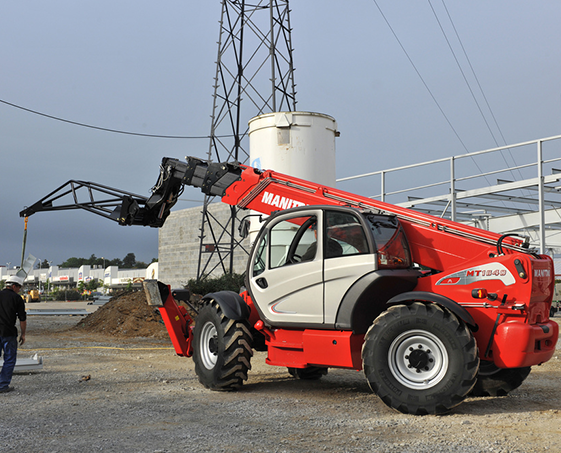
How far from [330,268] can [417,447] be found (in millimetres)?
2678

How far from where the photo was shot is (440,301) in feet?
21.3

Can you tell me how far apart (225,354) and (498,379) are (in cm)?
390

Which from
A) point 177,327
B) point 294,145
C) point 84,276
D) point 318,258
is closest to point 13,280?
point 177,327

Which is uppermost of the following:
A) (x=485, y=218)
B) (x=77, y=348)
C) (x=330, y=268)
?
(x=485, y=218)

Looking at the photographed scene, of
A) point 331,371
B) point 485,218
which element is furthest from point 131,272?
point 331,371

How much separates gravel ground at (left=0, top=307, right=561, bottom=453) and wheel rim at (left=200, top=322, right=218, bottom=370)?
1.46ft

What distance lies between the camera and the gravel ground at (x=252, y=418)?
5.36 m

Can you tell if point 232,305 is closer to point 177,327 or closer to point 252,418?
point 177,327

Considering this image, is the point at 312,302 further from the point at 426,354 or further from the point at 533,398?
the point at 533,398

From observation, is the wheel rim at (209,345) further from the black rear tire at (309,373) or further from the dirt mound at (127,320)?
the dirt mound at (127,320)

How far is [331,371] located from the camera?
1070 centimetres

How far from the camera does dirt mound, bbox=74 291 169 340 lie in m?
18.5

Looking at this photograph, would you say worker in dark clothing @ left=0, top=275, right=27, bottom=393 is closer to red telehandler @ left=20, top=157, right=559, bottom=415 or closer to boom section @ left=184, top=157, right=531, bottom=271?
red telehandler @ left=20, top=157, right=559, bottom=415

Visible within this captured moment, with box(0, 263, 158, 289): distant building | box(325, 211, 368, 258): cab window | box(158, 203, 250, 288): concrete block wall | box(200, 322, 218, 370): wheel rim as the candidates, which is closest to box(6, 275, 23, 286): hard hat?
box(200, 322, 218, 370): wheel rim
